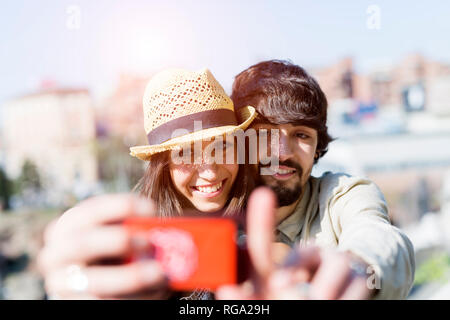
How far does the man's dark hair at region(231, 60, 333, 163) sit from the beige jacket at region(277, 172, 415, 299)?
132mm

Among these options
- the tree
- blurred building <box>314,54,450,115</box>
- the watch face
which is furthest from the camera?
the watch face

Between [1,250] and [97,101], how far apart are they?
4824 millimetres

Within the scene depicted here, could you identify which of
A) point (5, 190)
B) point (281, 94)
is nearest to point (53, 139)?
point (5, 190)

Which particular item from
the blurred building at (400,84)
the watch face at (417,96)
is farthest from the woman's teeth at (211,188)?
the watch face at (417,96)

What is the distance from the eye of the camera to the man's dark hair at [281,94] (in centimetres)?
81

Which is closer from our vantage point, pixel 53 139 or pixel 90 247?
pixel 90 247

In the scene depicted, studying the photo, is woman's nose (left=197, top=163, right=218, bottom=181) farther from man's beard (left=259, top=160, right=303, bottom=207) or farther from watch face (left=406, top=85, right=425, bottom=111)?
watch face (left=406, top=85, right=425, bottom=111)

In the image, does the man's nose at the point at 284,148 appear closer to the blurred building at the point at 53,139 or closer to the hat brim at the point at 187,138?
the hat brim at the point at 187,138

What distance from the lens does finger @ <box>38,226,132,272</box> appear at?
0.36 meters

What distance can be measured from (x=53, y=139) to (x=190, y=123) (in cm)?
1590

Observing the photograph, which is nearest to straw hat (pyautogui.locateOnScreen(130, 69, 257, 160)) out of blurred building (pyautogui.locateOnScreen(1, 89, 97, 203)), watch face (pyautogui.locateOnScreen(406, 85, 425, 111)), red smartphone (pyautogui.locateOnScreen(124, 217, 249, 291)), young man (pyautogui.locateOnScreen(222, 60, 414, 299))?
young man (pyautogui.locateOnScreen(222, 60, 414, 299))

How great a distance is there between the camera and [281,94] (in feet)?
2.71

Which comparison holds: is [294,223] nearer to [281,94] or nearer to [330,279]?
[281,94]

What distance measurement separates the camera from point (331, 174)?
0.86 meters
